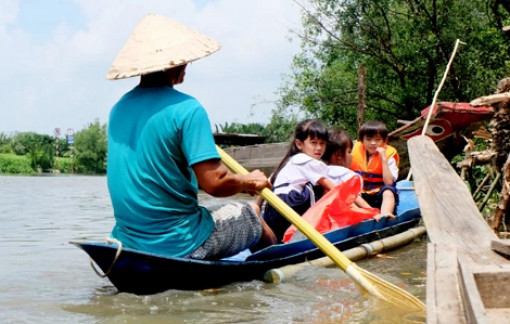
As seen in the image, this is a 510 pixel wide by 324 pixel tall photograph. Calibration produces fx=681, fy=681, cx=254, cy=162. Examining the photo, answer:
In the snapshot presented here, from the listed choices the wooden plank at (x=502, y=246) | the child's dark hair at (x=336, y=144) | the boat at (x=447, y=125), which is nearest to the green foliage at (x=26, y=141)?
the boat at (x=447, y=125)

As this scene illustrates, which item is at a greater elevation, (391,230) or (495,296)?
(495,296)

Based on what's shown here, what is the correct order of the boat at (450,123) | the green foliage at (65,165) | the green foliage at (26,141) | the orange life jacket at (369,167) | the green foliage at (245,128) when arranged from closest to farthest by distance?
the orange life jacket at (369,167) → the boat at (450,123) → the green foliage at (245,128) → the green foliage at (65,165) → the green foliage at (26,141)

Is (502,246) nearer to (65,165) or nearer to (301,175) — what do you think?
(301,175)

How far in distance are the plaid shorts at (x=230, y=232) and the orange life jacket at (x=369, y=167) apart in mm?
2461

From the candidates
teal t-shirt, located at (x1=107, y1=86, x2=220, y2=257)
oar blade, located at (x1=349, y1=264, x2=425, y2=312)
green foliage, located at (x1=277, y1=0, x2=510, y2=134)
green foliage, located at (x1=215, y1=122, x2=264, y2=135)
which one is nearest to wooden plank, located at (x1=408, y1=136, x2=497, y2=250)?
oar blade, located at (x1=349, y1=264, x2=425, y2=312)

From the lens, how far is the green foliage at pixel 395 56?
14.4 meters

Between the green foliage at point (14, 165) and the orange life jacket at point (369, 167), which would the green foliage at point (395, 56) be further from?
the green foliage at point (14, 165)

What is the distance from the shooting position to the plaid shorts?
3.74 meters

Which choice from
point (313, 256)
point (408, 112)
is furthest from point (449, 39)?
point (313, 256)

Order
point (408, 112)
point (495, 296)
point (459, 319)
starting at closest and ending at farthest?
1. point (459, 319)
2. point (495, 296)
3. point (408, 112)

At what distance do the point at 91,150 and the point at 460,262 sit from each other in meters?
74.4

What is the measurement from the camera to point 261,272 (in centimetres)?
406

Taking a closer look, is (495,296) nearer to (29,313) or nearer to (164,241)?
(164,241)

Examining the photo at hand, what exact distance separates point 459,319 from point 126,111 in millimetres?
2314
